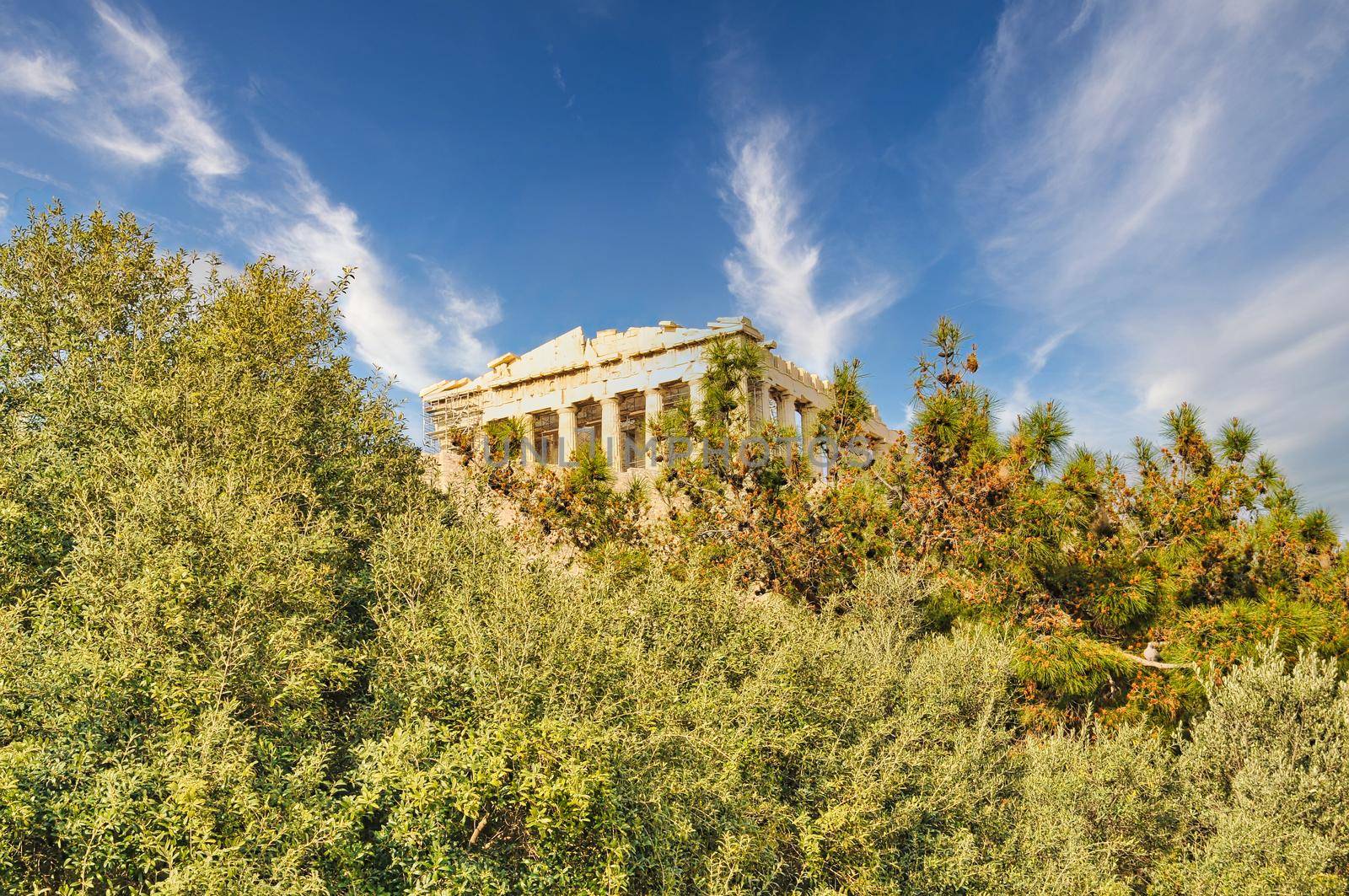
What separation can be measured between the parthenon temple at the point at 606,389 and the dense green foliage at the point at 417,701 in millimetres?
17415

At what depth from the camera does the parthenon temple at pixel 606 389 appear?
96.8ft

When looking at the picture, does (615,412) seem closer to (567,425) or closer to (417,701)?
(567,425)

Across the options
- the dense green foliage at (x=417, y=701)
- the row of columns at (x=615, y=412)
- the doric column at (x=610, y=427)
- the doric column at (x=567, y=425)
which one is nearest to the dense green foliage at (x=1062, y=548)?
the dense green foliage at (x=417, y=701)

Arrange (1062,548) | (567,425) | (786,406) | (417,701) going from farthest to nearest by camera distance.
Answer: (567,425) → (786,406) → (1062,548) → (417,701)

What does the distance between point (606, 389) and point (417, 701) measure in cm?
2784

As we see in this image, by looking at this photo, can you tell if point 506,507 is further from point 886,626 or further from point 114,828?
point 114,828

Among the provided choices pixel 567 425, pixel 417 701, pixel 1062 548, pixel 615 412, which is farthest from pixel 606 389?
pixel 417 701

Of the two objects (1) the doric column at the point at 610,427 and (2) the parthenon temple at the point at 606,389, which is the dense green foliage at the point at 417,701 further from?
(1) the doric column at the point at 610,427

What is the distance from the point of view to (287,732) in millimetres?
4645

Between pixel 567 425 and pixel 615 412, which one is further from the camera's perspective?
pixel 567 425

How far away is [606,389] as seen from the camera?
3234 cm

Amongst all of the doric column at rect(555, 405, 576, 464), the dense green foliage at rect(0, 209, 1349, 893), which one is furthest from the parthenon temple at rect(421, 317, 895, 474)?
the dense green foliage at rect(0, 209, 1349, 893)

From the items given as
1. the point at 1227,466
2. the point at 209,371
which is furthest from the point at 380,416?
the point at 1227,466

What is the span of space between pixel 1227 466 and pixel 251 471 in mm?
13735
